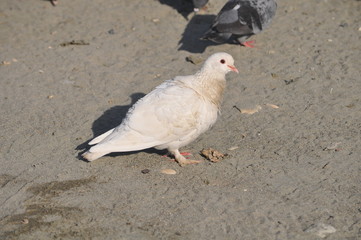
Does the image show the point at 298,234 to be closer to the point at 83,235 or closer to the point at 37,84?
the point at 83,235

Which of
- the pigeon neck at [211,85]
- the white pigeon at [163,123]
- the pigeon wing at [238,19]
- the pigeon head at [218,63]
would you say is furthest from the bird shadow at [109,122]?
the pigeon wing at [238,19]

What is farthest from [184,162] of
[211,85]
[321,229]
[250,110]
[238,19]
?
[238,19]

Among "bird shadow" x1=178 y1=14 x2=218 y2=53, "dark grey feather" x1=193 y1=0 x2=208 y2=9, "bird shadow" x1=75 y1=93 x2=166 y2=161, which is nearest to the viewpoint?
"bird shadow" x1=75 y1=93 x2=166 y2=161

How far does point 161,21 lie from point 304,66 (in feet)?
8.69

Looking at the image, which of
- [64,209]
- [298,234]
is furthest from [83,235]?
[298,234]

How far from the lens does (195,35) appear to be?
352 inches

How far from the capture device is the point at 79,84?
755 cm

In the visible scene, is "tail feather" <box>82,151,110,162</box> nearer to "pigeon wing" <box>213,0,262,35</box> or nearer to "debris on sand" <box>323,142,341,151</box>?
"debris on sand" <box>323,142,341,151</box>

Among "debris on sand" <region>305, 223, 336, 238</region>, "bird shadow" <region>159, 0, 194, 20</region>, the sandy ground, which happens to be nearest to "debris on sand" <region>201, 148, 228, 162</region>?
the sandy ground

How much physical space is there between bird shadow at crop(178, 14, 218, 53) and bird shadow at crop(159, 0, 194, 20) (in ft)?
0.56

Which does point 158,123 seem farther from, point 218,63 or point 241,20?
point 241,20

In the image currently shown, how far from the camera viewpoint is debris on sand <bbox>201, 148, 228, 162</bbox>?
5.70 meters

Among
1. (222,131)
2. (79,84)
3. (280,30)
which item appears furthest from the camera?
(280,30)

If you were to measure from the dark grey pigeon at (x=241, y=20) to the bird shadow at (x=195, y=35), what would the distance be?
43 cm
